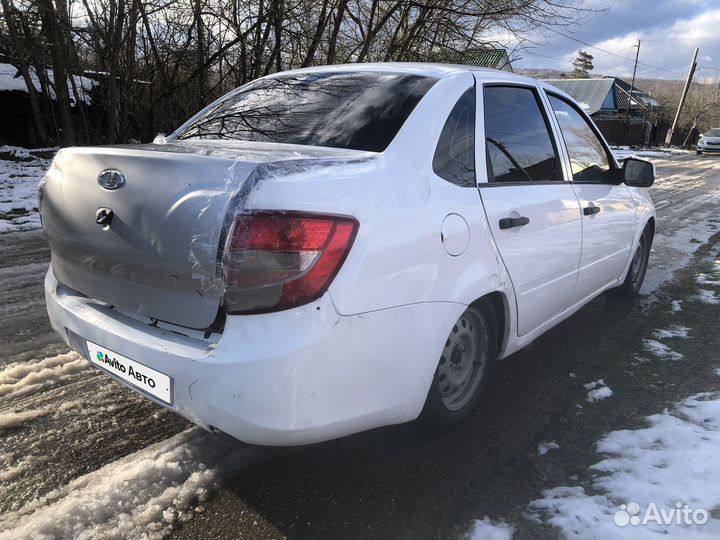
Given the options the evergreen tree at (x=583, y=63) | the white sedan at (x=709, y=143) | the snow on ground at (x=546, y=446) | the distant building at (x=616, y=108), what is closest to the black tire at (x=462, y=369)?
the snow on ground at (x=546, y=446)

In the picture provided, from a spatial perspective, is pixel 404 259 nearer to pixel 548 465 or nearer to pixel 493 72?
pixel 548 465

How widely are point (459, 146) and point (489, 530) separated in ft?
5.43

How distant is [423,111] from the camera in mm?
2461

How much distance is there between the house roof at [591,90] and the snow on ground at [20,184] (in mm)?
45092

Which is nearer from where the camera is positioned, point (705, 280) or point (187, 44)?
point (705, 280)

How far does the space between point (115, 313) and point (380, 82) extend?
67.3 inches

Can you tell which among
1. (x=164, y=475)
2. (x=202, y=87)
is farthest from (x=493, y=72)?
(x=202, y=87)

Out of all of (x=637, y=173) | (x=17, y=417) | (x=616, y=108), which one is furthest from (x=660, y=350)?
(x=616, y=108)

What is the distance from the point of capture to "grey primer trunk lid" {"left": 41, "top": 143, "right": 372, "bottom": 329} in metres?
1.86

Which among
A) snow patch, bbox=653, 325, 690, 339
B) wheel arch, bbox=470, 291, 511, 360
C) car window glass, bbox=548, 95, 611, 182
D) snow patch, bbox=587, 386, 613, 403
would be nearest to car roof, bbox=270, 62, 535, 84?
car window glass, bbox=548, 95, 611, 182

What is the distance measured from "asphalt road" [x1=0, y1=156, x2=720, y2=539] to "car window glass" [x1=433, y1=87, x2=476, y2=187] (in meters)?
1.23

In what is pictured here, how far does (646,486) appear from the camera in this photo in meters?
2.32

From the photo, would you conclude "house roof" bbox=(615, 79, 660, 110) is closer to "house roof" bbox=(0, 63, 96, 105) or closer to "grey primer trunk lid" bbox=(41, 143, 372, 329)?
"house roof" bbox=(0, 63, 96, 105)

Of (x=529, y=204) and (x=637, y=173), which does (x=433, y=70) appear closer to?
(x=529, y=204)
